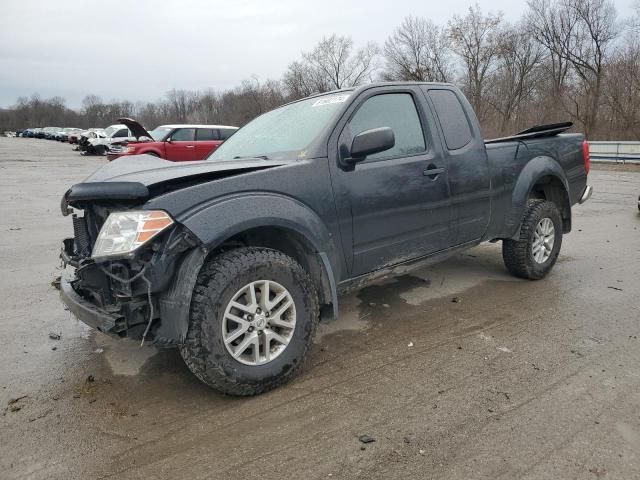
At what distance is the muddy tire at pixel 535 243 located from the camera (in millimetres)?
4691

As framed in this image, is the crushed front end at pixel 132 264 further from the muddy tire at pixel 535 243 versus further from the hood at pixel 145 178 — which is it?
the muddy tire at pixel 535 243

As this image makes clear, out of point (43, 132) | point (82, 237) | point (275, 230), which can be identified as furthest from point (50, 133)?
point (275, 230)

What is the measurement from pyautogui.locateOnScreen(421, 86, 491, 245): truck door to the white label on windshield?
0.87 m

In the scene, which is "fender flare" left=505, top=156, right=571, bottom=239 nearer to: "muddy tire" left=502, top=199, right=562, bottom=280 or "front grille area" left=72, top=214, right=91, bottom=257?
"muddy tire" left=502, top=199, right=562, bottom=280

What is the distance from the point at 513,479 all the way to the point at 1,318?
408 centimetres

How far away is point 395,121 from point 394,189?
616mm

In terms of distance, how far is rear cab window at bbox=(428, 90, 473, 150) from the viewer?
4.01 metres

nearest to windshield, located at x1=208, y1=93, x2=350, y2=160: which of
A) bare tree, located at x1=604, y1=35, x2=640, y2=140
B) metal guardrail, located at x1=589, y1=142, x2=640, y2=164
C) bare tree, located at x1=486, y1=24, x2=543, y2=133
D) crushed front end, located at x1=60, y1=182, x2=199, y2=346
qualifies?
crushed front end, located at x1=60, y1=182, x2=199, y2=346

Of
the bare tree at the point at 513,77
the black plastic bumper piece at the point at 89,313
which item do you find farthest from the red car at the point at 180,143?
the bare tree at the point at 513,77

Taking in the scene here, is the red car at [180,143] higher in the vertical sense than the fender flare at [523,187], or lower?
higher

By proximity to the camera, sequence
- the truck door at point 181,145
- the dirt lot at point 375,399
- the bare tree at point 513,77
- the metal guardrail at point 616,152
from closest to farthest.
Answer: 1. the dirt lot at point 375,399
2. the truck door at point 181,145
3. the metal guardrail at point 616,152
4. the bare tree at point 513,77

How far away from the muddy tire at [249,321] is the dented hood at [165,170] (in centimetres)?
48

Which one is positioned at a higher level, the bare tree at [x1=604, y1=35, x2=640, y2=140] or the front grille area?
the bare tree at [x1=604, y1=35, x2=640, y2=140]

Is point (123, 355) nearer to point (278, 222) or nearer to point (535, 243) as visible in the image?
point (278, 222)
